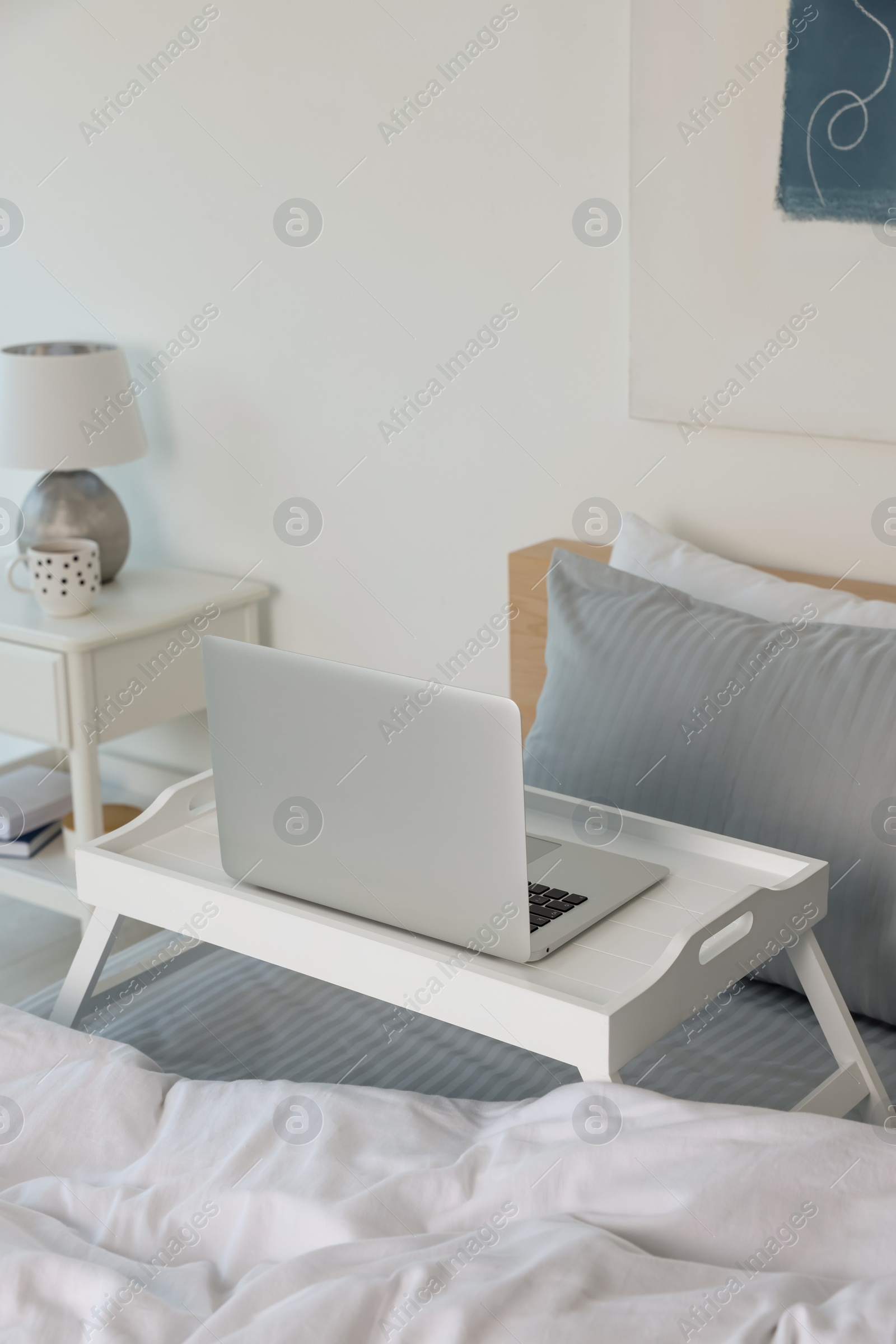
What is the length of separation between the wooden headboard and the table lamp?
767mm

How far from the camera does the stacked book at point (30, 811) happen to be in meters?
2.47

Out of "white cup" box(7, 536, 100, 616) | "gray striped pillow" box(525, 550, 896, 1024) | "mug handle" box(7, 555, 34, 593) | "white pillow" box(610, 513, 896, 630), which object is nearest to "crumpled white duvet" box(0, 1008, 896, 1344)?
"gray striped pillow" box(525, 550, 896, 1024)

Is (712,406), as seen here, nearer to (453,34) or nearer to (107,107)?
(453,34)

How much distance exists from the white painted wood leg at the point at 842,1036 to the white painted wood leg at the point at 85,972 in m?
0.65

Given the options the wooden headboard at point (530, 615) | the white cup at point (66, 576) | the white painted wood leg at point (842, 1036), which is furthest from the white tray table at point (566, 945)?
the white cup at point (66, 576)

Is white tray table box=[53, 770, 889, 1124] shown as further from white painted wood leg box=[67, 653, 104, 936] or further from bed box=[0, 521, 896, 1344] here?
white painted wood leg box=[67, 653, 104, 936]

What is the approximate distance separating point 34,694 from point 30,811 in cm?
28

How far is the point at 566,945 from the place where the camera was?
1154 mm

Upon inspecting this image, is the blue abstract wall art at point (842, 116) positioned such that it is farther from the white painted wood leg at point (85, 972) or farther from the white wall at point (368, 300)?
the white painted wood leg at point (85, 972)

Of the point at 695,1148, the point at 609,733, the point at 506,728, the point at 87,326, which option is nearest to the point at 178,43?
the point at 87,326

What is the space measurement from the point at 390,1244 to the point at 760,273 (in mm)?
1367

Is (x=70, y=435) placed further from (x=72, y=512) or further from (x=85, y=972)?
(x=85, y=972)

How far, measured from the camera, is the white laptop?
106cm

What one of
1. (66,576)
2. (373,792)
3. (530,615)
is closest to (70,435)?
(66,576)
